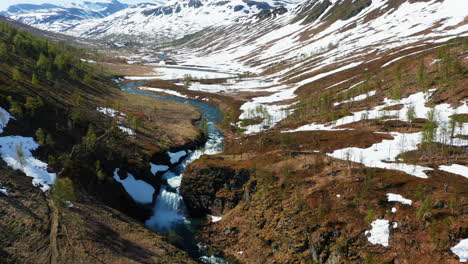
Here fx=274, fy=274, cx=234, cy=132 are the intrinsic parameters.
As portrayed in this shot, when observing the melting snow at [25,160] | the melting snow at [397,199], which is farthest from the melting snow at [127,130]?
the melting snow at [397,199]

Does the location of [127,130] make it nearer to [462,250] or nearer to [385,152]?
[385,152]

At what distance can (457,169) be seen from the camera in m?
51.5

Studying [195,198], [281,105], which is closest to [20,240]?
[195,198]

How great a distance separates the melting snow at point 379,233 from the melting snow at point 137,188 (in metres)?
54.5

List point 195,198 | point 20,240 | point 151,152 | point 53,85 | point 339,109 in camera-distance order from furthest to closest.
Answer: point 53,85, point 339,109, point 151,152, point 195,198, point 20,240

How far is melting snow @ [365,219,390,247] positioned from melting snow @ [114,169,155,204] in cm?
5454

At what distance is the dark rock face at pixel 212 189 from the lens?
216 ft

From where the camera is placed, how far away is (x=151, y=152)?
307 feet

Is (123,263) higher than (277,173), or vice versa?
(277,173)

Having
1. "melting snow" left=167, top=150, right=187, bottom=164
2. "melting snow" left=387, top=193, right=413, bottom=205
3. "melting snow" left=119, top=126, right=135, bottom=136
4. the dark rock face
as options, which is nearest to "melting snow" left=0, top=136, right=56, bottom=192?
the dark rock face

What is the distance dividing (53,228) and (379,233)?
→ 54.2 meters

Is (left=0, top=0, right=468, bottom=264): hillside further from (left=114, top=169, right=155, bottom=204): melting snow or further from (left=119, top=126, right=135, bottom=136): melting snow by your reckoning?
(left=119, top=126, right=135, bottom=136): melting snow

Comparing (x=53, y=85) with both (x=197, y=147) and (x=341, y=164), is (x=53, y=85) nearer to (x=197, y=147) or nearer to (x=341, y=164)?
(x=197, y=147)

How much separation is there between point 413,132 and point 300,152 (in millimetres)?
28945
